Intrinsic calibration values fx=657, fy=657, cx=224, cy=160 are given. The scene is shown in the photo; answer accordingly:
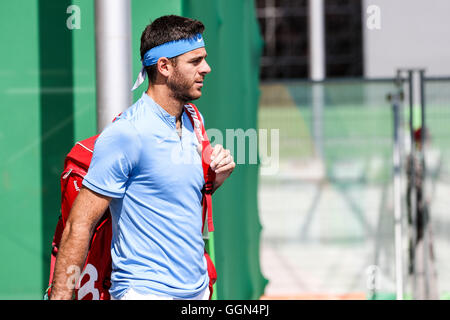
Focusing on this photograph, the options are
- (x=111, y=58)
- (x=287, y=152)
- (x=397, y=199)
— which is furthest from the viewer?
(x=287, y=152)

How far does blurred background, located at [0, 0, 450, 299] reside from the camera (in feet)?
10.2

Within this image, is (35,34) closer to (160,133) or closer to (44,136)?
(44,136)

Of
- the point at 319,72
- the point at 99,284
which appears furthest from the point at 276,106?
the point at 319,72

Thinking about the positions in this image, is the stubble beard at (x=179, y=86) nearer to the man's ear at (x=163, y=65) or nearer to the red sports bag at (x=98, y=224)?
the man's ear at (x=163, y=65)

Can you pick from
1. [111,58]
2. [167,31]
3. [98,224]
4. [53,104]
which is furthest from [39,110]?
[167,31]

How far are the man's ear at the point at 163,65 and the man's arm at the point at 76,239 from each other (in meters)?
0.45

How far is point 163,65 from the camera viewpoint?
2.11m

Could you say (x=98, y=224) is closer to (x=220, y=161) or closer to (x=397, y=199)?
(x=220, y=161)

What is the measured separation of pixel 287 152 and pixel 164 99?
453cm

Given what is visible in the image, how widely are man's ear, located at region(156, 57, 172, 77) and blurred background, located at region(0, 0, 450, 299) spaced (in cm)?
83

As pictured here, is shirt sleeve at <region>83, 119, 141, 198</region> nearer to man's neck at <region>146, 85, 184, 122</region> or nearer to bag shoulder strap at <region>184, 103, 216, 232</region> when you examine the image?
man's neck at <region>146, 85, 184, 122</region>

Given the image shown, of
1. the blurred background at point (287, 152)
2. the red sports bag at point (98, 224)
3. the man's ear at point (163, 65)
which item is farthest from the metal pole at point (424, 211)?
the man's ear at point (163, 65)

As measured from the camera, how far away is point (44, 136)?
3.15m

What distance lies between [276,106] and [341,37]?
17798 millimetres
